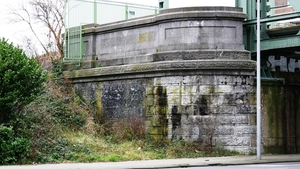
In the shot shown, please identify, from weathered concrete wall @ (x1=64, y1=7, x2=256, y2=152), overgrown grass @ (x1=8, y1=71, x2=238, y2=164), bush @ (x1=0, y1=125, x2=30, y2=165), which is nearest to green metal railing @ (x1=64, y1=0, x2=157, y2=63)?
overgrown grass @ (x1=8, y1=71, x2=238, y2=164)

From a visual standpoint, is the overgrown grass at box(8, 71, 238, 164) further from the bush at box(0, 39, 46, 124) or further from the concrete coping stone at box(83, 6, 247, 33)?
the concrete coping stone at box(83, 6, 247, 33)

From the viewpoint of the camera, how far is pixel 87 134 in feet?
84.7

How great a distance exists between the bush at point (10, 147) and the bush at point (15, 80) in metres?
1.05

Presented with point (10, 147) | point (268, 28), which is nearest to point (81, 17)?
point (268, 28)

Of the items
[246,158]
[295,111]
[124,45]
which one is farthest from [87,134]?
[295,111]

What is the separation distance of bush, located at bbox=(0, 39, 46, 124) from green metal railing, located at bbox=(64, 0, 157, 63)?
7.35 meters

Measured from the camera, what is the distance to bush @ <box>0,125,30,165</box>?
20531 mm

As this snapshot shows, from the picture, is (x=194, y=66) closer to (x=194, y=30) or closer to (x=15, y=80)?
(x=194, y=30)

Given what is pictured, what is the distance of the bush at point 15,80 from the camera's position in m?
21.5

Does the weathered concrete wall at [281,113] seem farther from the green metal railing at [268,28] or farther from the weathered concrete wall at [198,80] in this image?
the green metal railing at [268,28]

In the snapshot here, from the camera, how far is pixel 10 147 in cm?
2067

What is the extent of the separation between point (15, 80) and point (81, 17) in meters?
8.73

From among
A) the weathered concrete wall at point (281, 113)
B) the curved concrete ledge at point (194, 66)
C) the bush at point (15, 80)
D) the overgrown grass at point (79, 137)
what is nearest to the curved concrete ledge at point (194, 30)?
the curved concrete ledge at point (194, 66)

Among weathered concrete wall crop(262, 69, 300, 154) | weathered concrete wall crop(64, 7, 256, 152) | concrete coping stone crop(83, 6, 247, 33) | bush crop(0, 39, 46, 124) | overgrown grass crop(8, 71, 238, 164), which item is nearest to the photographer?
bush crop(0, 39, 46, 124)
